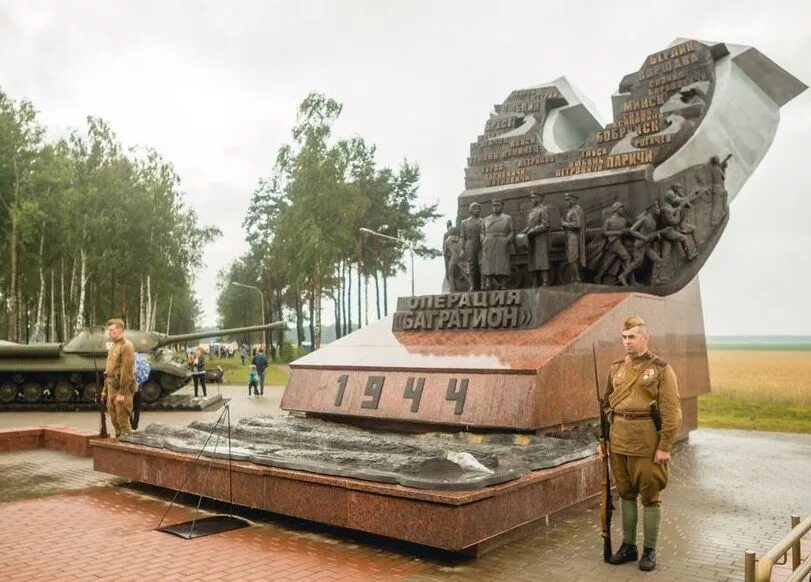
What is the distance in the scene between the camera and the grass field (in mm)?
12555

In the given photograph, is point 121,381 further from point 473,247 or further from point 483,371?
point 473,247

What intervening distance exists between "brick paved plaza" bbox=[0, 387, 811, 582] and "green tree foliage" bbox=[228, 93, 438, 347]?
2205 centimetres

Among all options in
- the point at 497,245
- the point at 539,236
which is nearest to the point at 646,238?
the point at 539,236

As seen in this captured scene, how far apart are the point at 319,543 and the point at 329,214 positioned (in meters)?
25.0

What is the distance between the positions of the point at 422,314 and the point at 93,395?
1027cm

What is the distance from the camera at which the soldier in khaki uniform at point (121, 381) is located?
24.5 feet

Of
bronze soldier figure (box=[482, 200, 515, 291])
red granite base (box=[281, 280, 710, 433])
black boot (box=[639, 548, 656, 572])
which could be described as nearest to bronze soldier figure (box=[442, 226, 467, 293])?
bronze soldier figure (box=[482, 200, 515, 291])

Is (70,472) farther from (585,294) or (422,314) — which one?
(585,294)

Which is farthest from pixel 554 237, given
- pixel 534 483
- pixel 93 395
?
pixel 93 395

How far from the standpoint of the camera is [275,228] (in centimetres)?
2989

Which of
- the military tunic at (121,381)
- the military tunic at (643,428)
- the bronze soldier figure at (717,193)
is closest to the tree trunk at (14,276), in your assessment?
the military tunic at (121,381)

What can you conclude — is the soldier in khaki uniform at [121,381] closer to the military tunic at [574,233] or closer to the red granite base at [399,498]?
the red granite base at [399,498]

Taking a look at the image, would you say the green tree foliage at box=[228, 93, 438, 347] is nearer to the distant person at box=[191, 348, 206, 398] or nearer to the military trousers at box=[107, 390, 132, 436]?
the distant person at box=[191, 348, 206, 398]

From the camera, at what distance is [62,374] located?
16484 mm
